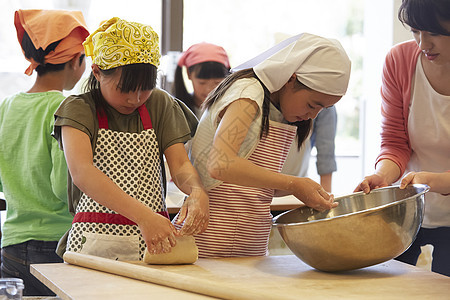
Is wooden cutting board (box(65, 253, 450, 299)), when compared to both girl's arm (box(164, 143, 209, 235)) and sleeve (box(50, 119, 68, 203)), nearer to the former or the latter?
girl's arm (box(164, 143, 209, 235))

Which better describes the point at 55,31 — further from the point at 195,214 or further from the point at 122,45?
the point at 195,214

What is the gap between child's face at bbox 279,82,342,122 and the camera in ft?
4.53

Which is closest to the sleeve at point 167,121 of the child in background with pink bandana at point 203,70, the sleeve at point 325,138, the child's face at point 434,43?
the child's face at point 434,43

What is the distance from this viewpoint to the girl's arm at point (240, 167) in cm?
129

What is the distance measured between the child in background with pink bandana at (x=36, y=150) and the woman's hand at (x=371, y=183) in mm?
858

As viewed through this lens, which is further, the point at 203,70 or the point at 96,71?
the point at 203,70

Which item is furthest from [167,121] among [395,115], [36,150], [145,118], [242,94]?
[395,115]

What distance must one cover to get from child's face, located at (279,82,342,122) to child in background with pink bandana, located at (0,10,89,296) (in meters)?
0.71

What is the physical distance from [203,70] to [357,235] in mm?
1717

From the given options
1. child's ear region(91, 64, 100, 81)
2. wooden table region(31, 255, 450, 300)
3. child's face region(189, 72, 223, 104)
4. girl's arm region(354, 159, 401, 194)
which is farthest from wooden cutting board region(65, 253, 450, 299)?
child's face region(189, 72, 223, 104)

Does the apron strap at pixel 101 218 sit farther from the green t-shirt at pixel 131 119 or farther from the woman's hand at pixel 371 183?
the woman's hand at pixel 371 183

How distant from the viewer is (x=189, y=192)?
143cm

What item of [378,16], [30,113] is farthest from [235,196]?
[378,16]

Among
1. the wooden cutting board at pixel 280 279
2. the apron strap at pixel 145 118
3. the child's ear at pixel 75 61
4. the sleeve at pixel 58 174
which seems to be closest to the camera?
the wooden cutting board at pixel 280 279
